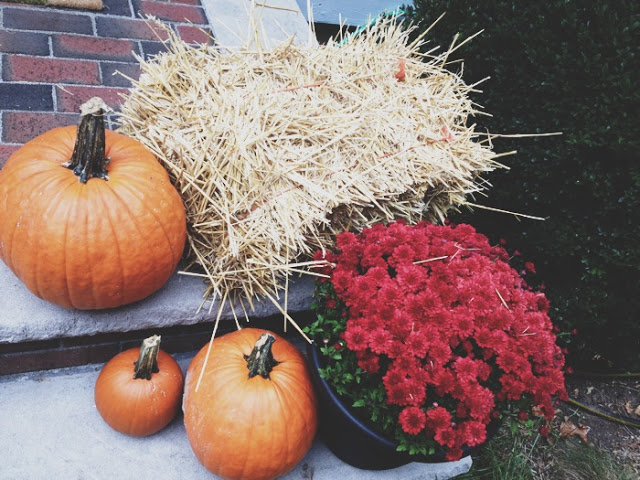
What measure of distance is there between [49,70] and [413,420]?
271cm

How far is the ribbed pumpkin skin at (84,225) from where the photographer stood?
5.93ft

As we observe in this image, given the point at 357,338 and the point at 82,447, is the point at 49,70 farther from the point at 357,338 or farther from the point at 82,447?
the point at 357,338

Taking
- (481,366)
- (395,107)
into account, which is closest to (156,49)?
(395,107)

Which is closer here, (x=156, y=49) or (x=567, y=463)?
(x=567, y=463)

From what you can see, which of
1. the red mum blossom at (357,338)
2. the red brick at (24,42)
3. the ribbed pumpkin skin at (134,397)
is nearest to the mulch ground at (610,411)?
the red mum blossom at (357,338)

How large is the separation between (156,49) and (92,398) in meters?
2.14

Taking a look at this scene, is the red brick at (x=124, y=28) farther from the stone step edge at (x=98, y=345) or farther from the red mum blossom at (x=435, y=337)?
the red mum blossom at (x=435, y=337)

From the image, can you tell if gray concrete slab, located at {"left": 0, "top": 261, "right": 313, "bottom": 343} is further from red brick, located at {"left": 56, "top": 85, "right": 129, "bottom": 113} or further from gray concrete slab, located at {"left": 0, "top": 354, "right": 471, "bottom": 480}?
red brick, located at {"left": 56, "top": 85, "right": 129, "bottom": 113}

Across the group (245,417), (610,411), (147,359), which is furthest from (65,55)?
(610,411)

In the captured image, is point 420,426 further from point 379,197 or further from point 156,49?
point 156,49

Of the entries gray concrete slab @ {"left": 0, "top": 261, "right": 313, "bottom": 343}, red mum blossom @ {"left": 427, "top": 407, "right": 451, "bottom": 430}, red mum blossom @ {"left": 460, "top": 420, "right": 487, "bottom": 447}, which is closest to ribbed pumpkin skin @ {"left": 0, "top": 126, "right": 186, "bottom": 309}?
gray concrete slab @ {"left": 0, "top": 261, "right": 313, "bottom": 343}

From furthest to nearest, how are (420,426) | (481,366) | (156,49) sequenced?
(156,49) < (481,366) < (420,426)

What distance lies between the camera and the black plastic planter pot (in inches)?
75.9

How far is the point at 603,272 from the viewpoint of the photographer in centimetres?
252
